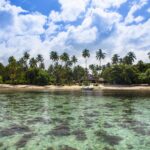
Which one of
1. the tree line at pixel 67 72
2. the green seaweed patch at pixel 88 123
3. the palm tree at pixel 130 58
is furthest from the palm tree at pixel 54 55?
the green seaweed patch at pixel 88 123

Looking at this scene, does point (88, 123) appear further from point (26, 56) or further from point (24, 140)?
point (26, 56)

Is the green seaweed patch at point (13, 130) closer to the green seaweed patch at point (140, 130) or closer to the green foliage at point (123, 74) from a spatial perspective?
the green seaweed patch at point (140, 130)

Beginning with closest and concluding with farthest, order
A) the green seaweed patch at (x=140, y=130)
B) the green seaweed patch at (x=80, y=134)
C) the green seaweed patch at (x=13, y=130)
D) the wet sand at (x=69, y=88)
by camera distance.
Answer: the green seaweed patch at (x=80, y=134) < the green seaweed patch at (x=13, y=130) < the green seaweed patch at (x=140, y=130) < the wet sand at (x=69, y=88)

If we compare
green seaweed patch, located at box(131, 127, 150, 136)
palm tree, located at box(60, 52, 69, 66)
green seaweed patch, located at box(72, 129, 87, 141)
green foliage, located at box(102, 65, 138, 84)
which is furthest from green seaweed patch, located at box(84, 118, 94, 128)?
palm tree, located at box(60, 52, 69, 66)

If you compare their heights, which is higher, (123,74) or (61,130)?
(123,74)

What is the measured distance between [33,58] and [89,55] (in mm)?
35627

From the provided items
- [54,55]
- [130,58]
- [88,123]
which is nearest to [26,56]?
[54,55]

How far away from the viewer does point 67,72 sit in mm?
166125

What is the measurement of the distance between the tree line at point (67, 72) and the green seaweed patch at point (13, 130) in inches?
4426

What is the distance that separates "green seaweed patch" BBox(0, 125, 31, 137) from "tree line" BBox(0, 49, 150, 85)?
112 metres

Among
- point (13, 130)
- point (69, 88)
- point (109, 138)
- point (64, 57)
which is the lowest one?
point (109, 138)

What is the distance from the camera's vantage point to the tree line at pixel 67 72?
447 ft

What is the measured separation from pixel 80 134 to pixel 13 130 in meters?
5.80

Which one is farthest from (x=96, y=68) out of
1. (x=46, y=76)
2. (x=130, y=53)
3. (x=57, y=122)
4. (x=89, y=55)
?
(x=57, y=122)
